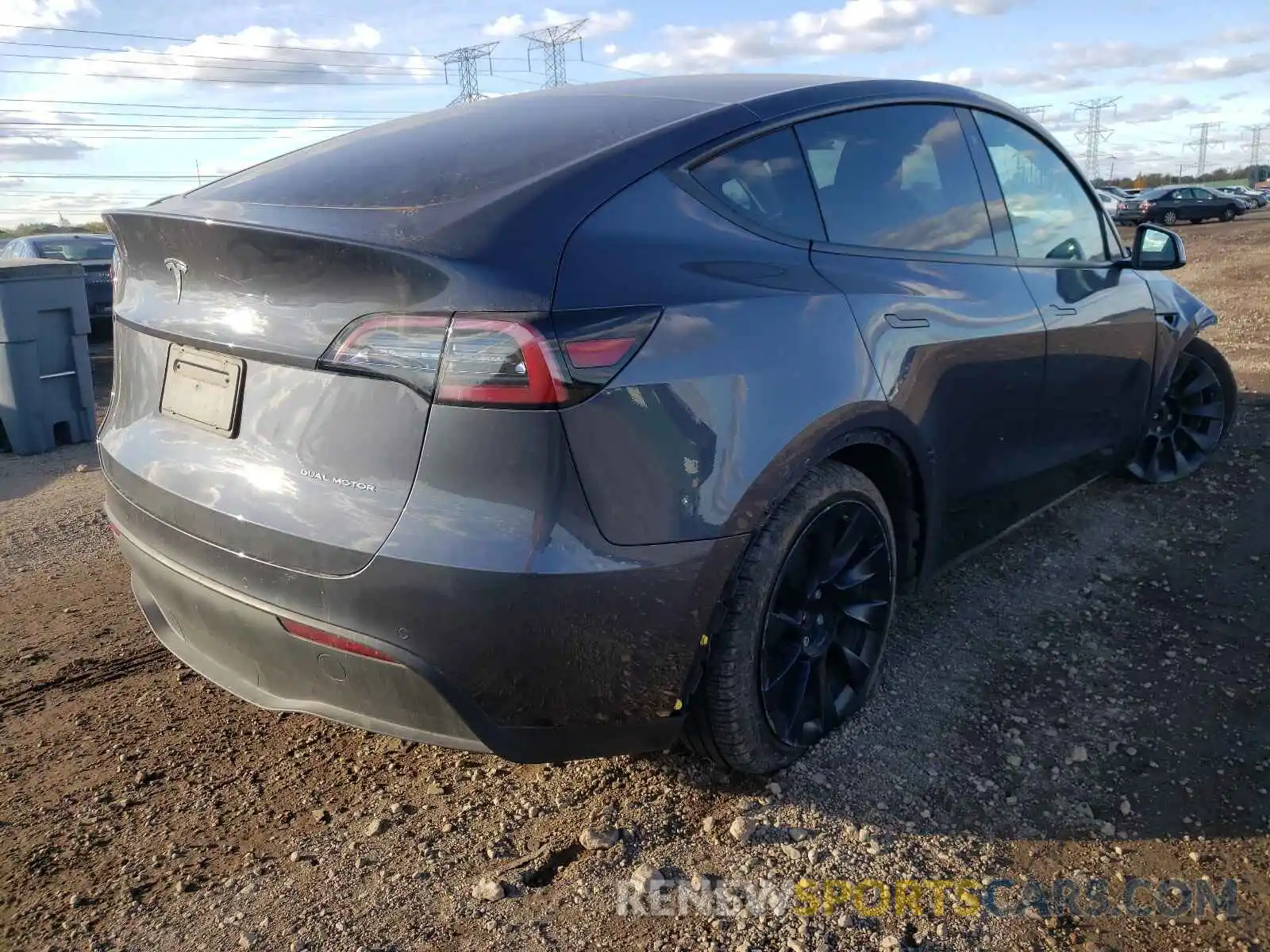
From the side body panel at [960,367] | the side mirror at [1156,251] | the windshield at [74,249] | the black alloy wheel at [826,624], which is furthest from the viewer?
the windshield at [74,249]

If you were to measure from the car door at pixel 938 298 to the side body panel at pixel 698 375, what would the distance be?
252 millimetres

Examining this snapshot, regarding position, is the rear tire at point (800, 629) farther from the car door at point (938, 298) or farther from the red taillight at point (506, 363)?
the red taillight at point (506, 363)

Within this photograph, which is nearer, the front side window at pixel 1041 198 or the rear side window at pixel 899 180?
the rear side window at pixel 899 180

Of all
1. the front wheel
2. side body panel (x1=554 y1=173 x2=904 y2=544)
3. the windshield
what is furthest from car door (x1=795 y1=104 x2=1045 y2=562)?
Answer: the windshield

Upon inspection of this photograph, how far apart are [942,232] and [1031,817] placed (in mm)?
1687

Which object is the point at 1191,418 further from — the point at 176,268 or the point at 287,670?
the point at 176,268

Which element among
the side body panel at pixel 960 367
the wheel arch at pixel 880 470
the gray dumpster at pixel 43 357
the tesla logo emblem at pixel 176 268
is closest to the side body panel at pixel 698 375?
the wheel arch at pixel 880 470

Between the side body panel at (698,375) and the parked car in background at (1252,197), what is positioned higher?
the parked car in background at (1252,197)

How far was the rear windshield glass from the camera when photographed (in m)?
2.16

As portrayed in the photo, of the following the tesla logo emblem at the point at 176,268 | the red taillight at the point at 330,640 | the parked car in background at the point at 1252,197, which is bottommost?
the red taillight at the point at 330,640

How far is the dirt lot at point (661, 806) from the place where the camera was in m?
2.07

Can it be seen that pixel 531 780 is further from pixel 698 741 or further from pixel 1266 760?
pixel 1266 760

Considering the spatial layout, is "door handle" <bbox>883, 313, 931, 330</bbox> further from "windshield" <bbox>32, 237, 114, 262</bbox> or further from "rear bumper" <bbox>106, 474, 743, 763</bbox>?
"windshield" <bbox>32, 237, 114, 262</bbox>

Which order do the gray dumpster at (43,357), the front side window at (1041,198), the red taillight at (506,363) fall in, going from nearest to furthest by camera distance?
the red taillight at (506,363) → the front side window at (1041,198) → the gray dumpster at (43,357)
